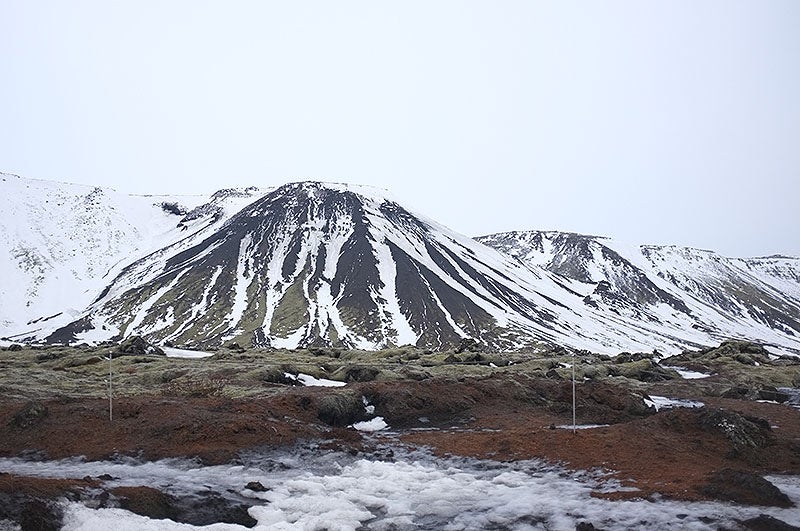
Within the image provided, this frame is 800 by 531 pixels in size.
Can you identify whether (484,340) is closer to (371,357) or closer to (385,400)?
(371,357)

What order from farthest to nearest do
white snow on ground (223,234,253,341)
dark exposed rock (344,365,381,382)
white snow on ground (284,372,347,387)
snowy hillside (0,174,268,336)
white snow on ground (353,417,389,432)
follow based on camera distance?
white snow on ground (223,234,253,341) < snowy hillside (0,174,268,336) < dark exposed rock (344,365,381,382) < white snow on ground (284,372,347,387) < white snow on ground (353,417,389,432)

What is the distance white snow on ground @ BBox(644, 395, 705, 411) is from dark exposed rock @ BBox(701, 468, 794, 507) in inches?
791

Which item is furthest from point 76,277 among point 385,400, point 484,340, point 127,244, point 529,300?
point 385,400

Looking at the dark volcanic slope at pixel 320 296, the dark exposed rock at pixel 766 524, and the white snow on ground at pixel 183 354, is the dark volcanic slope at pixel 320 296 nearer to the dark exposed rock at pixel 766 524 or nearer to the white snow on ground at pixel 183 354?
the white snow on ground at pixel 183 354

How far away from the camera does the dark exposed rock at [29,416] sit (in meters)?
22.4

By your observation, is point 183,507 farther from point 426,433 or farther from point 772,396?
point 772,396

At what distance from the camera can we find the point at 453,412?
30.2 metres

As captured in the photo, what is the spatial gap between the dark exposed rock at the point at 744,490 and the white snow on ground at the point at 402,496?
0.42 metres

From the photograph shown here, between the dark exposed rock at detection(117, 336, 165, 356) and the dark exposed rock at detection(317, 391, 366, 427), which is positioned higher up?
the dark exposed rock at detection(317, 391, 366, 427)

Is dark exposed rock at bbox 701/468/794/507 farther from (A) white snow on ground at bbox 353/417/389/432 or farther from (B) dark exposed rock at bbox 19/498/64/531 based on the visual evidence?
(A) white snow on ground at bbox 353/417/389/432


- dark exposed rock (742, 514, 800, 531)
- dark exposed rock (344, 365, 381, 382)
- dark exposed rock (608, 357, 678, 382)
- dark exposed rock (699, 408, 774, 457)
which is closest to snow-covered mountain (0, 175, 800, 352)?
dark exposed rock (608, 357, 678, 382)

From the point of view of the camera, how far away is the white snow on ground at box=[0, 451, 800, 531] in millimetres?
13664

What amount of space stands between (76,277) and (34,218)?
39876 mm

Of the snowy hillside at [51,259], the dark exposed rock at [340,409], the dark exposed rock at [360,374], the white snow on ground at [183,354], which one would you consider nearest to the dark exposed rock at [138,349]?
the white snow on ground at [183,354]
